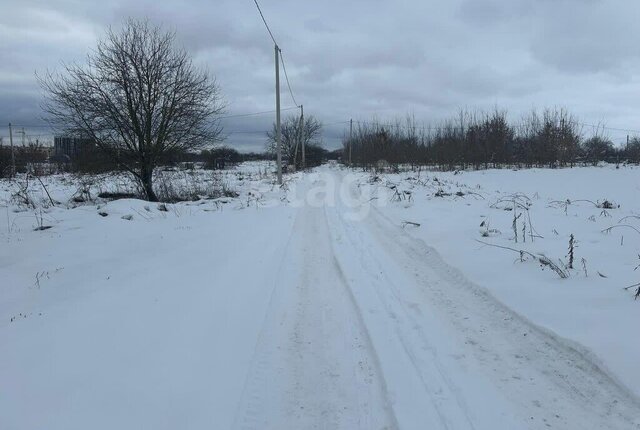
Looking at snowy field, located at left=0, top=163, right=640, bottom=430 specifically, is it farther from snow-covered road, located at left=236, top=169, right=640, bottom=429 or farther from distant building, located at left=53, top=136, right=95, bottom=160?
distant building, located at left=53, top=136, right=95, bottom=160

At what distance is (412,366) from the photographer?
3.45 metres

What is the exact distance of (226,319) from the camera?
4547 millimetres

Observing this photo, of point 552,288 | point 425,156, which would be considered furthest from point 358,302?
point 425,156

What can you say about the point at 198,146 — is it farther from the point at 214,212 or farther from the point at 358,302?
the point at 358,302

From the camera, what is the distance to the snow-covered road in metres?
2.83

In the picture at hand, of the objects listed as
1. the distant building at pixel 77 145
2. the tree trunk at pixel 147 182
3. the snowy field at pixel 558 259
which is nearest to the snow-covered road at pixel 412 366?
the snowy field at pixel 558 259

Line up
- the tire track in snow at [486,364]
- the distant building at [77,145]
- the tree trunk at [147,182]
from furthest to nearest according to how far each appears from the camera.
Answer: the tree trunk at [147,182] < the distant building at [77,145] < the tire track in snow at [486,364]

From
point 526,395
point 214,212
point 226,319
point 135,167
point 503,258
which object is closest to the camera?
point 526,395

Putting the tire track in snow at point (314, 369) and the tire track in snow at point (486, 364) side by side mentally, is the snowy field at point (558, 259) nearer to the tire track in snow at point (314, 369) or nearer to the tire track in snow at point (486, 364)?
the tire track in snow at point (486, 364)

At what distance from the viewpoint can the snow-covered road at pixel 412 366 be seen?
2830mm

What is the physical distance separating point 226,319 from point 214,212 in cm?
833

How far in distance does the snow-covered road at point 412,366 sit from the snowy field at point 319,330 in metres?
0.02

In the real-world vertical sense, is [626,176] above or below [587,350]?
above

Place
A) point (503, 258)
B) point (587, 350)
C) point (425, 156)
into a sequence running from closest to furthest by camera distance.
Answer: point (587, 350) → point (503, 258) → point (425, 156)
